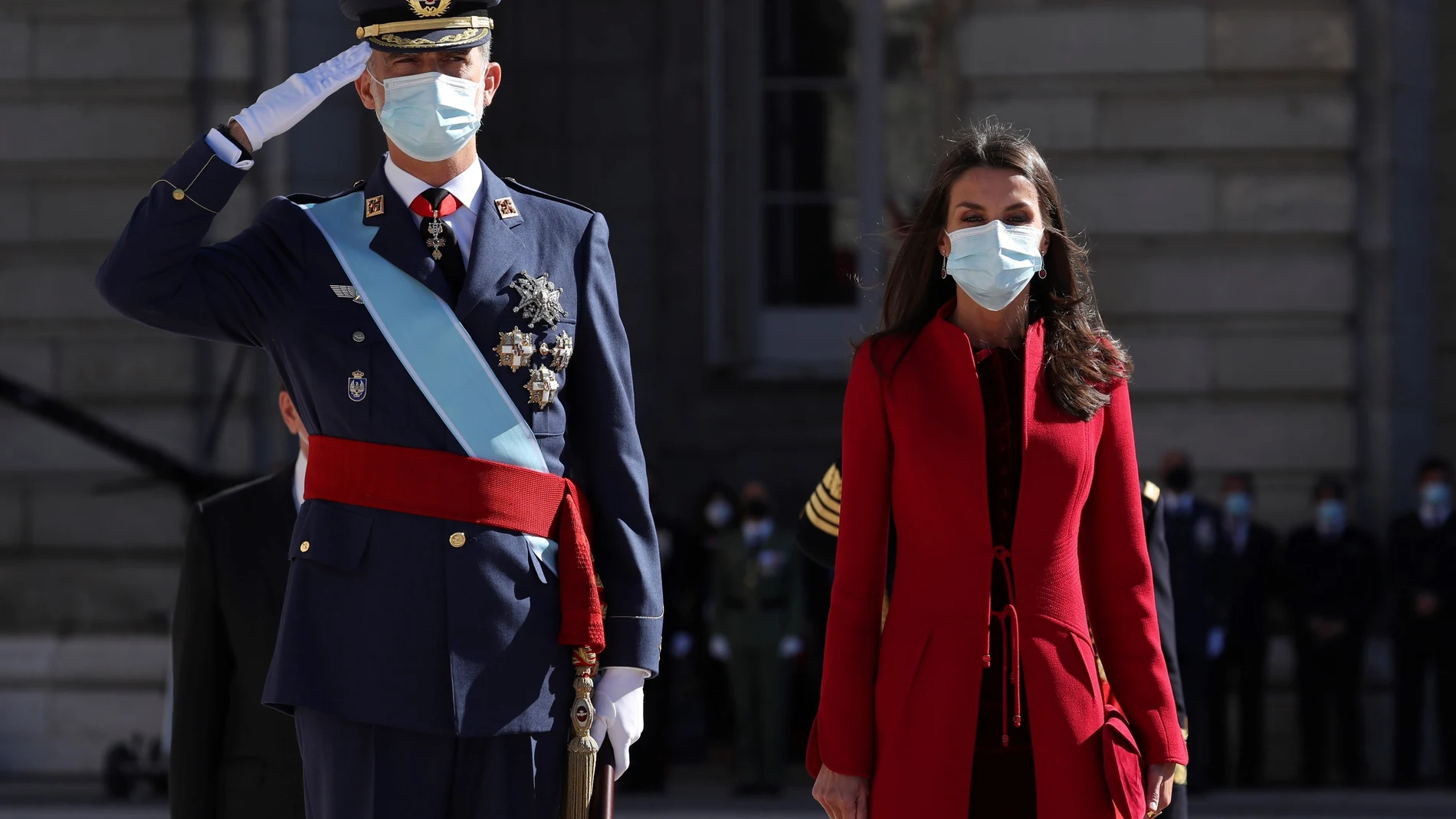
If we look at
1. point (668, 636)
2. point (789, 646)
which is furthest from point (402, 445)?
point (668, 636)

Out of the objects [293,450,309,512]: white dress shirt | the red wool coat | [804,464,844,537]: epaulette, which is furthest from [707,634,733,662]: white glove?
the red wool coat

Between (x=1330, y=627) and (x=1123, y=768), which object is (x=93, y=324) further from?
(x=1123, y=768)

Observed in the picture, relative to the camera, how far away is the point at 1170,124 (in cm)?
1077

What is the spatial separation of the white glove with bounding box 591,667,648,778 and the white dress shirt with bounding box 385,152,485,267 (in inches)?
28.4

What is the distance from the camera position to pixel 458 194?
11.0ft

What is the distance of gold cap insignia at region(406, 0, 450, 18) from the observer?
10.7ft

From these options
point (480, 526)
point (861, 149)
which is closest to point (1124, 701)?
point (480, 526)

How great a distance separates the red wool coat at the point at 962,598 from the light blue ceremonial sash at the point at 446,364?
23.2 inches

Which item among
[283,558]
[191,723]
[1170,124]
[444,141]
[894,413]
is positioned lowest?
[191,723]

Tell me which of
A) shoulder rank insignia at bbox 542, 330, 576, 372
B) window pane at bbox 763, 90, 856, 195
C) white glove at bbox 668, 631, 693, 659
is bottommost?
white glove at bbox 668, 631, 693, 659

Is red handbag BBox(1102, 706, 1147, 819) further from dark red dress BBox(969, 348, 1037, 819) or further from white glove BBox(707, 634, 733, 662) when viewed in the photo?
white glove BBox(707, 634, 733, 662)

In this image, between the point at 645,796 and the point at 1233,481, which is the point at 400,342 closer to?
the point at 645,796

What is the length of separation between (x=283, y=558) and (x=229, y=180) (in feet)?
3.45

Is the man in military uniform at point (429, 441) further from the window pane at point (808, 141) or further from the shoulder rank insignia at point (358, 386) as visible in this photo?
the window pane at point (808, 141)
